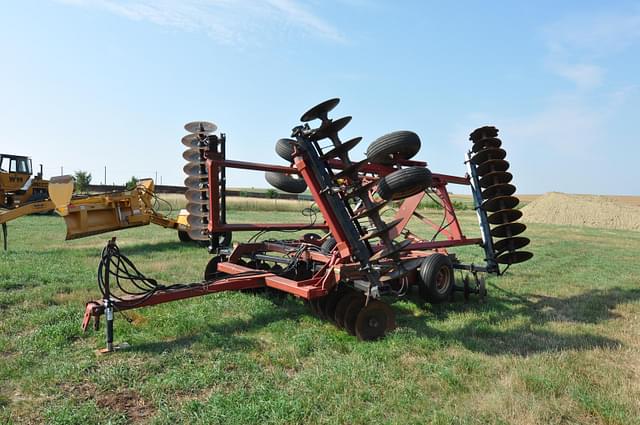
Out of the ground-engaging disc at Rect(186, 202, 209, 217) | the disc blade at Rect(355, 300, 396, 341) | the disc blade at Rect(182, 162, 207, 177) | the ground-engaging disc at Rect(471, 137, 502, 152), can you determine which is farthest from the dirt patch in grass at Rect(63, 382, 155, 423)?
the ground-engaging disc at Rect(471, 137, 502, 152)

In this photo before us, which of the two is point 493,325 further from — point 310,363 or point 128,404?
point 128,404

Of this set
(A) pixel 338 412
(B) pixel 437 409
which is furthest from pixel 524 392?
(A) pixel 338 412

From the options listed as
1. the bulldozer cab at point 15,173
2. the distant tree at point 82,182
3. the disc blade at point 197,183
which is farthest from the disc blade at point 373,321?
the distant tree at point 82,182

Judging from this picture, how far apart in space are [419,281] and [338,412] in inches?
134

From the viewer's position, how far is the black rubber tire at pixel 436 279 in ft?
20.4

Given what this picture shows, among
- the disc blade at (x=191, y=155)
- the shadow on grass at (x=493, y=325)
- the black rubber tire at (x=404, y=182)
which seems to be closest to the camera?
the black rubber tire at (x=404, y=182)

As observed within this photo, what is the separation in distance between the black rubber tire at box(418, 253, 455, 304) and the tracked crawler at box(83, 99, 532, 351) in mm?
15

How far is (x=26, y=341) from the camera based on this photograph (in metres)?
4.59

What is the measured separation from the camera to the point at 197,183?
7.30 meters

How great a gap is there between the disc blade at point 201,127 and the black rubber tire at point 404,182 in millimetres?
3579

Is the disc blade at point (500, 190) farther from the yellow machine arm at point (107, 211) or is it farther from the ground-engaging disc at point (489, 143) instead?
the yellow machine arm at point (107, 211)

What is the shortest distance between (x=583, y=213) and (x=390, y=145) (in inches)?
1659

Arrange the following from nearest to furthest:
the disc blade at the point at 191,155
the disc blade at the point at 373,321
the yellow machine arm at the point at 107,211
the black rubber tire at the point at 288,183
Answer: the disc blade at the point at 373,321 → the disc blade at the point at 191,155 → the black rubber tire at the point at 288,183 → the yellow machine arm at the point at 107,211

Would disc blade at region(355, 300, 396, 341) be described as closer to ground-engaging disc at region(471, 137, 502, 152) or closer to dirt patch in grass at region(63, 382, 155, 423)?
dirt patch in grass at region(63, 382, 155, 423)
